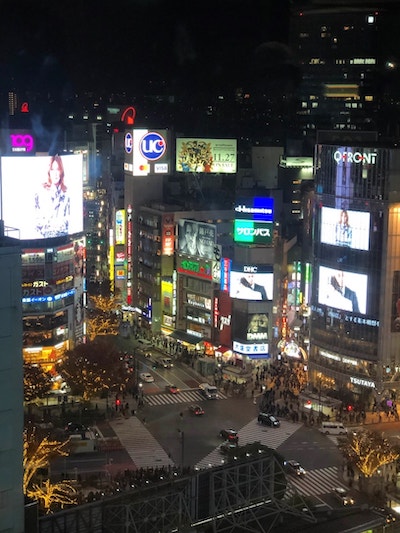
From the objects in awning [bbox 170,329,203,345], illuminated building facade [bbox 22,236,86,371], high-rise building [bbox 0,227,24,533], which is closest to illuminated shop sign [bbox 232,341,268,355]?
awning [bbox 170,329,203,345]

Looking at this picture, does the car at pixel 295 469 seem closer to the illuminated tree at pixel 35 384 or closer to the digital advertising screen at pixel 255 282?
the illuminated tree at pixel 35 384

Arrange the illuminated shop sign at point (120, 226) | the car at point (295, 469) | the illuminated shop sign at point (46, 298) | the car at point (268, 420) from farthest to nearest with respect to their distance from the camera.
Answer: the illuminated shop sign at point (120, 226) < the illuminated shop sign at point (46, 298) < the car at point (268, 420) < the car at point (295, 469)

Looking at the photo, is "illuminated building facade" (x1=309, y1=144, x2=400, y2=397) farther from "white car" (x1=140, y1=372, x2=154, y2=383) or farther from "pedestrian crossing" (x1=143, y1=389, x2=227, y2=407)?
"white car" (x1=140, y1=372, x2=154, y2=383)

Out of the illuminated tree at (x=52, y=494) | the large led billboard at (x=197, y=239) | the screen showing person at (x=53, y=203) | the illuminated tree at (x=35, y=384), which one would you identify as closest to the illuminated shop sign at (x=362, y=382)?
the large led billboard at (x=197, y=239)

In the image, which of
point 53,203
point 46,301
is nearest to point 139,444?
point 46,301

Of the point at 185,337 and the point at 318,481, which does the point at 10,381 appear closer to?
the point at 318,481

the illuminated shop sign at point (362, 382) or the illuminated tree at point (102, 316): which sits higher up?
the illuminated tree at point (102, 316)

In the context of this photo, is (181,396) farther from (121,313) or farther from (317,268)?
(121,313)
